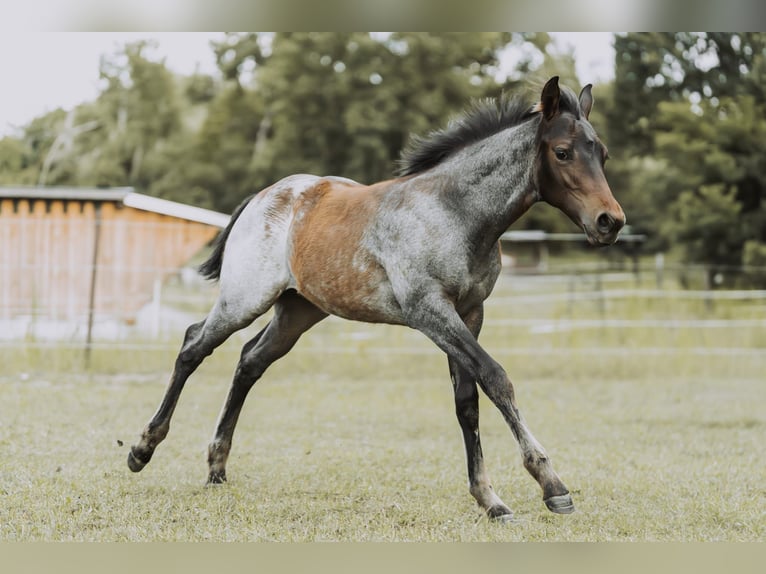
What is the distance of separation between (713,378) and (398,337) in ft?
13.9

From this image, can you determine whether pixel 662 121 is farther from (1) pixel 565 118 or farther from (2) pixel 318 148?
(1) pixel 565 118

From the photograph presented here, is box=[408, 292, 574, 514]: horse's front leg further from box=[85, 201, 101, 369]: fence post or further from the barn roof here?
box=[85, 201, 101, 369]: fence post

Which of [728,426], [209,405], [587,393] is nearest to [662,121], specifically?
[587,393]

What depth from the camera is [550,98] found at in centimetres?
413

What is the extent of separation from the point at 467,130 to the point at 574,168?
733mm

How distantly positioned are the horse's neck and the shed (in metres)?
7.43

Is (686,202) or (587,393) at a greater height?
(686,202)

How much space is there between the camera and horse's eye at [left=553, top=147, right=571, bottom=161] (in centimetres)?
414

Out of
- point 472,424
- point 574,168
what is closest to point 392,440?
point 472,424

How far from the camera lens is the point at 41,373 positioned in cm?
1029

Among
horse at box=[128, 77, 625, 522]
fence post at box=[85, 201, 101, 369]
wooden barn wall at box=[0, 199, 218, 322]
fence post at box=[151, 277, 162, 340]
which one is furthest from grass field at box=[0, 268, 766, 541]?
wooden barn wall at box=[0, 199, 218, 322]

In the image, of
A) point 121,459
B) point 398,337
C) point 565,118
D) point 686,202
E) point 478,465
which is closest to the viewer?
point 565,118

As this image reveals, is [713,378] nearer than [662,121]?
Yes

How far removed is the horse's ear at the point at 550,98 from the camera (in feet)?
13.4
